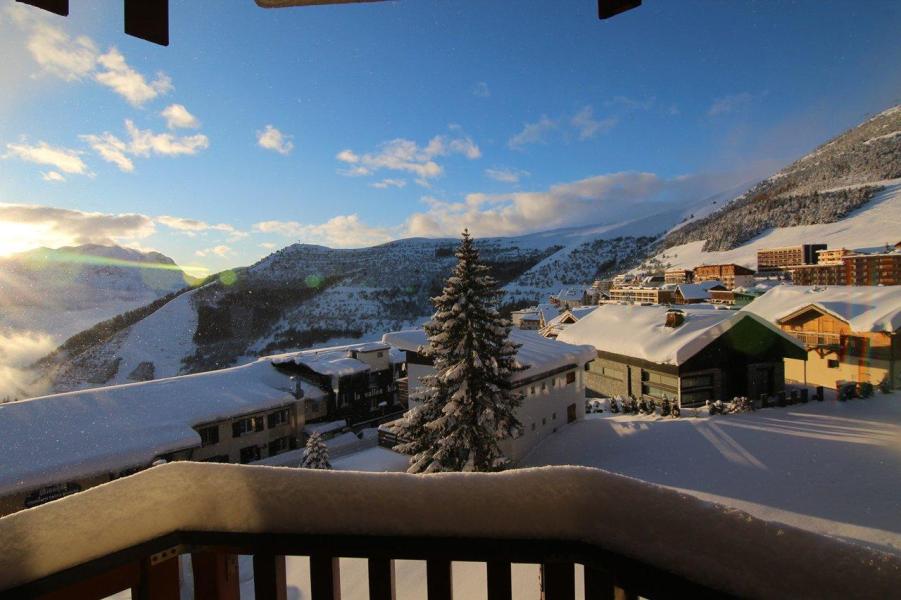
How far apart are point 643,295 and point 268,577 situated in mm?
59586

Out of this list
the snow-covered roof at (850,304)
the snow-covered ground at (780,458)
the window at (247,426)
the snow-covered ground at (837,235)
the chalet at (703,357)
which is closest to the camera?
the snow-covered ground at (780,458)

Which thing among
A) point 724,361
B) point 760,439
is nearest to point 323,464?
point 760,439

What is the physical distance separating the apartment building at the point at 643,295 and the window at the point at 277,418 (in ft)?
139

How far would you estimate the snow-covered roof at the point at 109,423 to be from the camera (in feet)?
53.6

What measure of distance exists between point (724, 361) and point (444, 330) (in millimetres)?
14954

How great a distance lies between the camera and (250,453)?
78.0ft

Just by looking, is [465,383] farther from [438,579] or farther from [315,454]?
[438,579]

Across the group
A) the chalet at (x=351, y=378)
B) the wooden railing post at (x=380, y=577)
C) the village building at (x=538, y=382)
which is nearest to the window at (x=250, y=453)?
the chalet at (x=351, y=378)

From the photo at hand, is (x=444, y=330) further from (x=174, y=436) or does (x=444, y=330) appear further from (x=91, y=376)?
(x=91, y=376)

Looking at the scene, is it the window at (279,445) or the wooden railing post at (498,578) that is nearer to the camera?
the wooden railing post at (498,578)

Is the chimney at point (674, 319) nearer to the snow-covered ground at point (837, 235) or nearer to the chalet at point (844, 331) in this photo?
the chalet at point (844, 331)

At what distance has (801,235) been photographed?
83.7 m

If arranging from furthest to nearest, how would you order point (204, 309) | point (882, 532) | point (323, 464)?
1. point (204, 309)
2. point (323, 464)
3. point (882, 532)

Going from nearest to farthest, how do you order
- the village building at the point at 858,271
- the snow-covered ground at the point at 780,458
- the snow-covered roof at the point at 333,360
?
the snow-covered ground at the point at 780,458 → the snow-covered roof at the point at 333,360 → the village building at the point at 858,271
